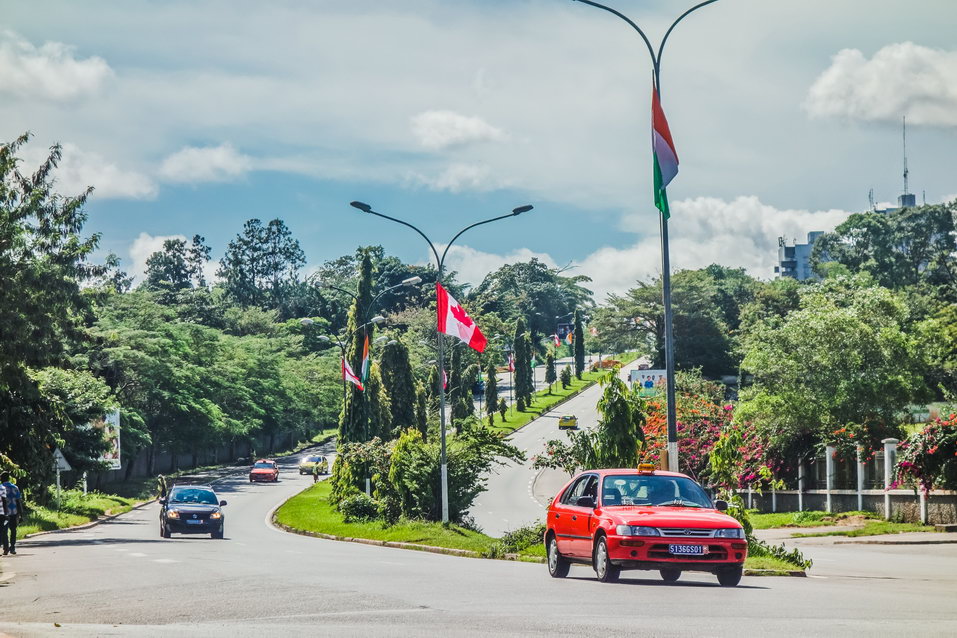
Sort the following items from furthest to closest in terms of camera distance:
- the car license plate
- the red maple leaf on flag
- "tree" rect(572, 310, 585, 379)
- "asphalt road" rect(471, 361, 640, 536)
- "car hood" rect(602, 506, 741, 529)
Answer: "tree" rect(572, 310, 585, 379)
"asphalt road" rect(471, 361, 640, 536)
the red maple leaf on flag
"car hood" rect(602, 506, 741, 529)
the car license plate

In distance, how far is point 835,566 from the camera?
21000mm

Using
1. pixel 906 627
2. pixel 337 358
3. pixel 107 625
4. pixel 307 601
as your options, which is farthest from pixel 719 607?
pixel 337 358

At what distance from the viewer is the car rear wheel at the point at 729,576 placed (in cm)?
1477

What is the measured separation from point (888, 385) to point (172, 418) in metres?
48.8

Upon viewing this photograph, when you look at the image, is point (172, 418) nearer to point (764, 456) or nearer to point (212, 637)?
point (764, 456)

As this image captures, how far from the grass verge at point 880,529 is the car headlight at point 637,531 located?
19033 millimetres

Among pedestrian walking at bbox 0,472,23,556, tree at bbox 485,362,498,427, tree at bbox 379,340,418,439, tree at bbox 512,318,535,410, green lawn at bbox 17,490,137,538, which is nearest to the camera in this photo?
pedestrian walking at bbox 0,472,23,556

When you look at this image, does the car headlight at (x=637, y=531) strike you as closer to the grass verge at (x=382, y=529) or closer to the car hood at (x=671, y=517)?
the car hood at (x=671, y=517)

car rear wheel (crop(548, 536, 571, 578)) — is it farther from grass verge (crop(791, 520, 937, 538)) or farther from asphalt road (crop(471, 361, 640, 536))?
grass verge (crop(791, 520, 937, 538))

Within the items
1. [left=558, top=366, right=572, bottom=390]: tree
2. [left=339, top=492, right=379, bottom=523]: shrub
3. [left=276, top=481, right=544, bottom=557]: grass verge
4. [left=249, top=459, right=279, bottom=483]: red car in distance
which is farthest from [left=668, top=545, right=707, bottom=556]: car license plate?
A: [left=558, top=366, right=572, bottom=390]: tree

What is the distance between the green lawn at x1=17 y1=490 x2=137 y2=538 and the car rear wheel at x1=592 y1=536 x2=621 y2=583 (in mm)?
23213

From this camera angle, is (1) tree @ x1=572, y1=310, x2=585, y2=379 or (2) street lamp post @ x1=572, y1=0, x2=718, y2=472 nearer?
(2) street lamp post @ x1=572, y1=0, x2=718, y2=472

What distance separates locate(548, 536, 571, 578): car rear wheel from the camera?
16922mm

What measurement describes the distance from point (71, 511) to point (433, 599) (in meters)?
37.2
